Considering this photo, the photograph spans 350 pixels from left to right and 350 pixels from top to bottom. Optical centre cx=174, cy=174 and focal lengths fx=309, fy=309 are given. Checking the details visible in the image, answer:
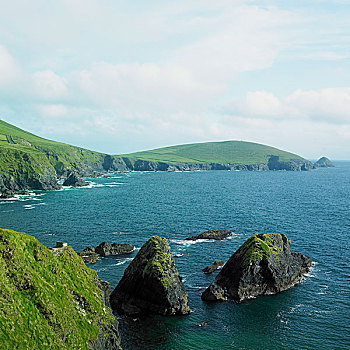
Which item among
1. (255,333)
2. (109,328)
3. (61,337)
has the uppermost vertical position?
(61,337)

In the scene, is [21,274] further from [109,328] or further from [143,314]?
[143,314]

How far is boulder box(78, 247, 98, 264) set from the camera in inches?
2963

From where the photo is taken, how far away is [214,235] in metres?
95.4

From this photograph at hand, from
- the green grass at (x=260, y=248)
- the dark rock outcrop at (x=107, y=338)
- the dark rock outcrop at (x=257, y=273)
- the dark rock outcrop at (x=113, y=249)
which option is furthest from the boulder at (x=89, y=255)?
the green grass at (x=260, y=248)

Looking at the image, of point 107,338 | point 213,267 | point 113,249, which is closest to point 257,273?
point 213,267

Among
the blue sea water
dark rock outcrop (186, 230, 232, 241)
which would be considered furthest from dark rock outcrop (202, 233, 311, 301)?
dark rock outcrop (186, 230, 232, 241)

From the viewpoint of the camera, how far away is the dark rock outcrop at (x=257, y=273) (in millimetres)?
59281

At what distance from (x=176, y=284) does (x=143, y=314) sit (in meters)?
7.47

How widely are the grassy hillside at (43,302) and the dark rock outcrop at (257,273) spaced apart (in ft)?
83.9

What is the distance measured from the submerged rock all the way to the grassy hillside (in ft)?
38.7

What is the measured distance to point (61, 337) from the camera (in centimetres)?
3353

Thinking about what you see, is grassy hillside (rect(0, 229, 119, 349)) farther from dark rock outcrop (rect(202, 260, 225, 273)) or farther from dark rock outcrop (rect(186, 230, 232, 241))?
dark rock outcrop (rect(186, 230, 232, 241))

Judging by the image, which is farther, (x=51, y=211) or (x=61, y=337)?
(x=51, y=211)

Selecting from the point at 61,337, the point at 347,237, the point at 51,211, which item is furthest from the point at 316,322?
the point at 51,211
